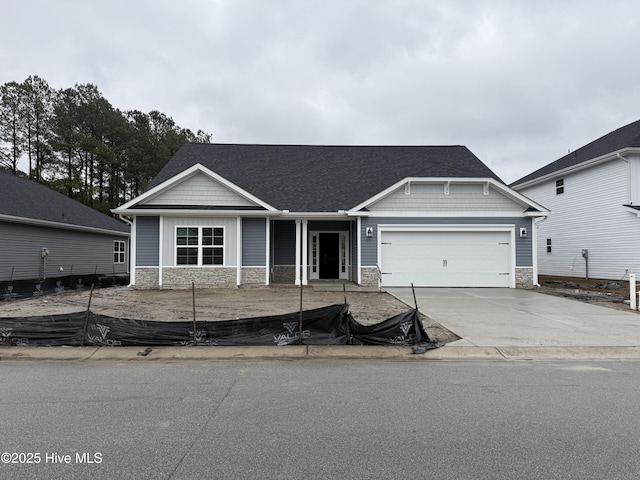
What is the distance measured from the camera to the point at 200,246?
50.7 ft

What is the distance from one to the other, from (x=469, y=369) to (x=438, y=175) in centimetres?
1161

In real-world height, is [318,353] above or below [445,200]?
below

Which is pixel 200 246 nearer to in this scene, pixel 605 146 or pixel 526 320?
pixel 526 320

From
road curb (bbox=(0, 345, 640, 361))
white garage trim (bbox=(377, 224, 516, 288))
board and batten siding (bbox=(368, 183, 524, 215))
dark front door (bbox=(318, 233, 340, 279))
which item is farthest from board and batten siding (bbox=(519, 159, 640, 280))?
road curb (bbox=(0, 345, 640, 361))

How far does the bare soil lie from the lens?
12293mm

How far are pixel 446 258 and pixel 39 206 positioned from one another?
775 inches

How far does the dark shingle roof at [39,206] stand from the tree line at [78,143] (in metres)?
12.4

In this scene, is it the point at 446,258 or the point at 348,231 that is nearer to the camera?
the point at 446,258

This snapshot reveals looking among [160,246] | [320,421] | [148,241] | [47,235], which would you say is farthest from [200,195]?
[320,421]

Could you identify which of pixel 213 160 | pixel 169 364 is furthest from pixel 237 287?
pixel 169 364

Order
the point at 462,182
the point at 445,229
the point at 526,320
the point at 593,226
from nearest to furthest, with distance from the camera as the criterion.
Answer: the point at 526,320 → the point at 462,182 → the point at 445,229 → the point at 593,226

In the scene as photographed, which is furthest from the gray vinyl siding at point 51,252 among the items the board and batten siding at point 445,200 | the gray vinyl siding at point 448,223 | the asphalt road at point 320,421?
the board and batten siding at point 445,200

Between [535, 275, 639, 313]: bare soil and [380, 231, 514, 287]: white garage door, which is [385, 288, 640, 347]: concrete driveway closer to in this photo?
[535, 275, 639, 313]: bare soil

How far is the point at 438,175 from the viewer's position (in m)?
16.3
